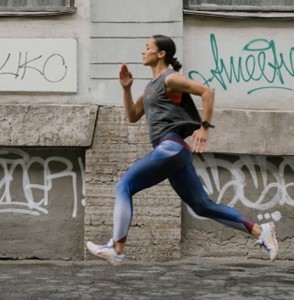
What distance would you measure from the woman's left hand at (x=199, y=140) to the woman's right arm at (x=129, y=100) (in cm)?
64

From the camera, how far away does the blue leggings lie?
673 centimetres

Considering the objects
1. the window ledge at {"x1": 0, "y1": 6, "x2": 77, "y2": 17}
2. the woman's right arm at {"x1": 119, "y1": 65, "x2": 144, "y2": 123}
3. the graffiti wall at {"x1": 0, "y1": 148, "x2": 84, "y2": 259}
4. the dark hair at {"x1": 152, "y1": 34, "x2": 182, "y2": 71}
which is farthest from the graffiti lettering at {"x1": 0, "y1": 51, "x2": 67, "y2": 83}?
the dark hair at {"x1": 152, "y1": 34, "x2": 182, "y2": 71}

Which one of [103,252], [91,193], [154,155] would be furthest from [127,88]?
[91,193]

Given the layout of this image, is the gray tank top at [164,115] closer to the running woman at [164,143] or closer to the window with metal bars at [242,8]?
the running woman at [164,143]

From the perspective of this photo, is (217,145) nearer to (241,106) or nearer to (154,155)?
(241,106)

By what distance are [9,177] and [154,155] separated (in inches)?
129

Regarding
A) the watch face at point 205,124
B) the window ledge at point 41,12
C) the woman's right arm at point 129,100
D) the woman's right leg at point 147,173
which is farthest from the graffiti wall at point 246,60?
the watch face at point 205,124

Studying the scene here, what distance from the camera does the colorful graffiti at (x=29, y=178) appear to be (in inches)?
381

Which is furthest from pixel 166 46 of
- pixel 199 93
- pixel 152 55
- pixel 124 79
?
pixel 199 93

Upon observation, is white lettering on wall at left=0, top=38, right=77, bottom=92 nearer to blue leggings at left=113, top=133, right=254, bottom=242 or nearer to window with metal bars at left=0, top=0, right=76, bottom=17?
window with metal bars at left=0, top=0, right=76, bottom=17

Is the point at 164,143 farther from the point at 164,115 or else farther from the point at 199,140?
the point at 199,140

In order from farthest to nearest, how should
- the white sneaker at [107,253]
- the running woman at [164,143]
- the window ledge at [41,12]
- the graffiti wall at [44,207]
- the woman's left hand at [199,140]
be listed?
the graffiti wall at [44,207], the window ledge at [41,12], the white sneaker at [107,253], the running woman at [164,143], the woman's left hand at [199,140]

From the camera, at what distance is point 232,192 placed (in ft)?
31.7

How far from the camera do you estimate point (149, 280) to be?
7.86 metres
